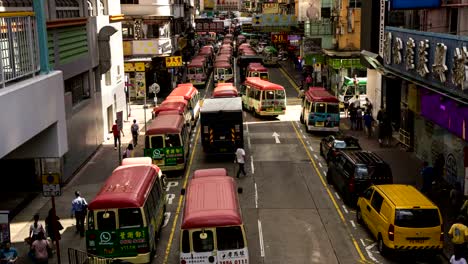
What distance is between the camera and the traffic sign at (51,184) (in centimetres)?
1603

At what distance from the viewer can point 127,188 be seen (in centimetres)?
1783

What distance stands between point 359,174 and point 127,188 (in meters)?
9.09

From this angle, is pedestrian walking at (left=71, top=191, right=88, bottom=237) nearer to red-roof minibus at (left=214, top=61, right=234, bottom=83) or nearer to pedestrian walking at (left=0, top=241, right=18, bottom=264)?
pedestrian walking at (left=0, top=241, right=18, bottom=264)

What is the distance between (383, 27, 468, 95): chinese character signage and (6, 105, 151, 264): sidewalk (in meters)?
13.4

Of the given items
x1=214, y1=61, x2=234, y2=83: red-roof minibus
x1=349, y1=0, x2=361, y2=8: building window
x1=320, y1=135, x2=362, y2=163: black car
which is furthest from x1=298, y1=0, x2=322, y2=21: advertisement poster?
x1=320, y1=135, x2=362, y2=163: black car

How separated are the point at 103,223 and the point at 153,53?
39421 mm

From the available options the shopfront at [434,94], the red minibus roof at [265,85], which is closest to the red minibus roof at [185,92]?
the red minibus roof at [265,85]

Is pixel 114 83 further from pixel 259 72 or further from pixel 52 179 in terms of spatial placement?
pixel 52 179

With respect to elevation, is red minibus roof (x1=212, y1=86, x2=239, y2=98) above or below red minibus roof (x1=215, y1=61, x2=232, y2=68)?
below

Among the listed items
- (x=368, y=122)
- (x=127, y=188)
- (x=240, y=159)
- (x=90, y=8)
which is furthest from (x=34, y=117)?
(x=368, y=122)

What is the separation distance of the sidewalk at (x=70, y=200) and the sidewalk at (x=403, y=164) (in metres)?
12.0

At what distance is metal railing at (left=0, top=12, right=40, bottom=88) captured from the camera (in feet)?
37.0

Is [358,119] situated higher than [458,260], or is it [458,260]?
[458,260]

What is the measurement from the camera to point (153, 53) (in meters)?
55.0
